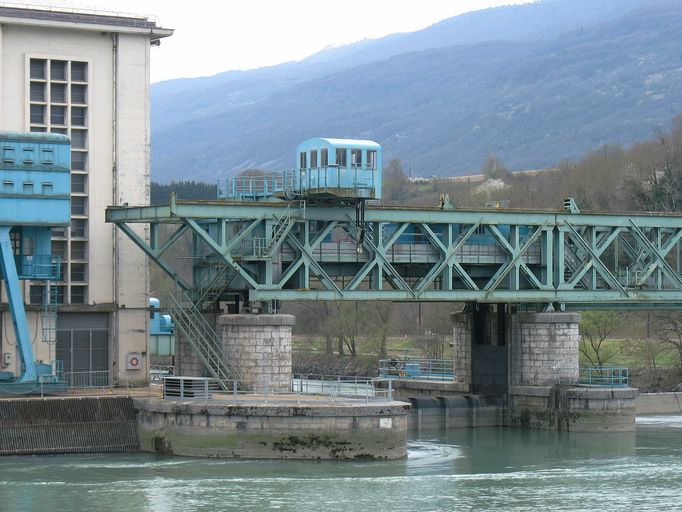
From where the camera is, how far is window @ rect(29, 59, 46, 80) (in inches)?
2564

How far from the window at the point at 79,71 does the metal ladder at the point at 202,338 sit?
422 inches

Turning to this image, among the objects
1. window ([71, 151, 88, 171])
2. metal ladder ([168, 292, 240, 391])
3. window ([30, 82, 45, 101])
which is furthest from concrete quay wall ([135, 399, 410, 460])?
window ([30, 82, 45, 101])

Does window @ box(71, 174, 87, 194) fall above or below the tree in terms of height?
above

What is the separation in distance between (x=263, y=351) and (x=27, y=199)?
1098cm

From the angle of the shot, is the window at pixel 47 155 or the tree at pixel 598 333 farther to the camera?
the tree at pixel 598 333

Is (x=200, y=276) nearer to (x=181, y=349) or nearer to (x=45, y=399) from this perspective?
(x=181, y=349)

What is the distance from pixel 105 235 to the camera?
216 feet

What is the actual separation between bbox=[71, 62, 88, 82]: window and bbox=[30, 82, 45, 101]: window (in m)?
1.54

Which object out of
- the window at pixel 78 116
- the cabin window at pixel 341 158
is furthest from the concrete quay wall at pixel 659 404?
the window at pixel 78 116

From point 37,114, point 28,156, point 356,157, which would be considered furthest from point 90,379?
point 356,157

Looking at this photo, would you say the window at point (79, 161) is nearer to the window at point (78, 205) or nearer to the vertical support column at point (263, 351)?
the window at point (78, 205)

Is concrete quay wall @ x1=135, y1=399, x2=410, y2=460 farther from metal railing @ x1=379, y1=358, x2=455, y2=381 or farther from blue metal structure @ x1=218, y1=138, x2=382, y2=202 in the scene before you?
metal railing @ x1=379, y1=358, x2=455, y2=381

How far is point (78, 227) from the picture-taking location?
65.6 meters

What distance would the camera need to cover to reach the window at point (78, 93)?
216 feet
